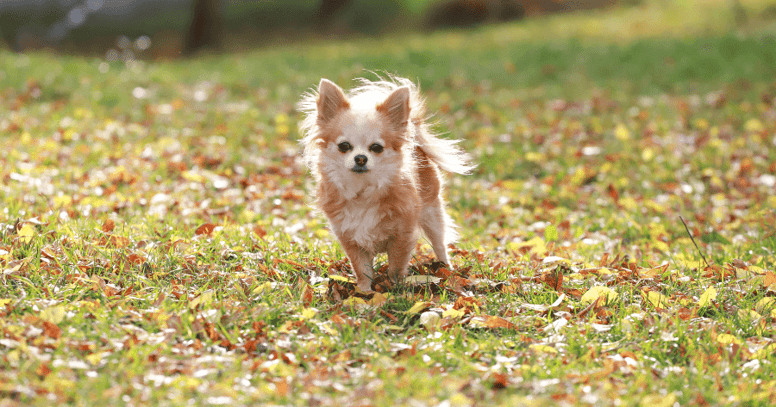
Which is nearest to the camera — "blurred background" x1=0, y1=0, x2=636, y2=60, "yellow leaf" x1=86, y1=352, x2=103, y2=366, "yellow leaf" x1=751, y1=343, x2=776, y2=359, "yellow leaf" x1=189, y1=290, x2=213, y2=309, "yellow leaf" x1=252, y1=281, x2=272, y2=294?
"yellow leaf" x1=86, y1=352, x2=103, y2=366

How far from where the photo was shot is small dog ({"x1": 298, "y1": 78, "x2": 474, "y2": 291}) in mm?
3275

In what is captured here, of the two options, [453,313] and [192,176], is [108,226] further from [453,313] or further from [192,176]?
[453,313]

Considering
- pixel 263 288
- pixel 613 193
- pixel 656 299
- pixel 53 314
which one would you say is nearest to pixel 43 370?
pixel 53 314

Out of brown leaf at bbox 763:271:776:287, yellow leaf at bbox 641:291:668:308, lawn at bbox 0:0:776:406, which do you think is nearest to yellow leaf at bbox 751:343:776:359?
lawn at bbox 0:0:776:406

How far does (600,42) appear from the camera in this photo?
1398cm

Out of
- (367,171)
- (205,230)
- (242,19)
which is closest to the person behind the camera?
(367,171)

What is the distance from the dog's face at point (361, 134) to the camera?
3252 mm

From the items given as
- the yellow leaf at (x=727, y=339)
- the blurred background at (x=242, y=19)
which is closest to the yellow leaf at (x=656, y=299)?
the yellow leaf at (x=727, y=339)

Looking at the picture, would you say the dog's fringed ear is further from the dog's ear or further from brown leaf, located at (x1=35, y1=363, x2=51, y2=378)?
brown leaf, located at (x1=35, y1=363, x2=51, y2=378)

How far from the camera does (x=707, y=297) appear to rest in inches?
133

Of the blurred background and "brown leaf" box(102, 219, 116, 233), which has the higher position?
the blurred background

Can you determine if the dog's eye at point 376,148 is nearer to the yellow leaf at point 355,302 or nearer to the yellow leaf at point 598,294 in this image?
the yellow leaf at point 355,302

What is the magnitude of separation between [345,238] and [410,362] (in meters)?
0.93

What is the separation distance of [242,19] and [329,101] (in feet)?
63.6
